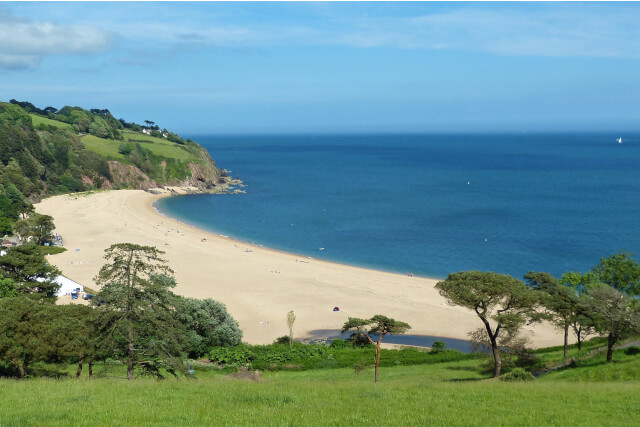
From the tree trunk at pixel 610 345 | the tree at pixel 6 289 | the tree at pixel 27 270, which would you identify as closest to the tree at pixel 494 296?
the tree trunk at pixel 610 345

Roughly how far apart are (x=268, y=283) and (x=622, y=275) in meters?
37.7

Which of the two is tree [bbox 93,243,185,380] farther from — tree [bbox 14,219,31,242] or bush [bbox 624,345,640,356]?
tree [bbox 14,219,31,242]

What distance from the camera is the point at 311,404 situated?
14383 millimetres

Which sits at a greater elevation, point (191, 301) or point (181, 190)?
point (181, 190)

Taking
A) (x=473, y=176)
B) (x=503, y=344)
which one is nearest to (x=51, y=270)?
(x=503, y=344)

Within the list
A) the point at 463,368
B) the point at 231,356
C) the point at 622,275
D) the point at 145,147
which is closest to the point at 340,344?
the point at 231,356

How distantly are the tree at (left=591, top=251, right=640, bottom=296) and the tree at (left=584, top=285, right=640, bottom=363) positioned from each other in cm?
1419

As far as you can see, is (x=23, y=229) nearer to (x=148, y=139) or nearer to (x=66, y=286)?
(x=66, y=286)

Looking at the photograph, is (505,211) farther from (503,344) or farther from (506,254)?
(503,344)

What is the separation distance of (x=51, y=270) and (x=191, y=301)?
526 inches

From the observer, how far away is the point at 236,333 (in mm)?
39750

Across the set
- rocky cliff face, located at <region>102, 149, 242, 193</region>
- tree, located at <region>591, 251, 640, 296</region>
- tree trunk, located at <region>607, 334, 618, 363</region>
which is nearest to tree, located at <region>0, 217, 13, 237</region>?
rocky cliff face, located at <region>102, 149, 242, 193</region>

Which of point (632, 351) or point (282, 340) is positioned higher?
point (632, 351)

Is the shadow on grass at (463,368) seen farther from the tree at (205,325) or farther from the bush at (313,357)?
the tree at (205,325)
